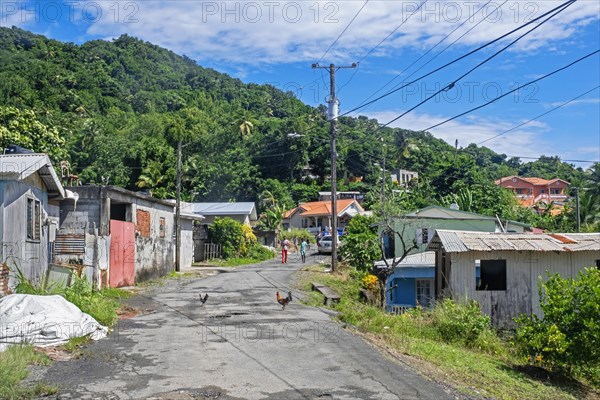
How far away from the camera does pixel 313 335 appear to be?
12992mm

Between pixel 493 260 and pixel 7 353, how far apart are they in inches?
605

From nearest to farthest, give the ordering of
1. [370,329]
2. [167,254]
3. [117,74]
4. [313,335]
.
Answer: [313,335], [370,329], [167,254], [117,74]

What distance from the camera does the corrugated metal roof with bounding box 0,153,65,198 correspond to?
562 inches

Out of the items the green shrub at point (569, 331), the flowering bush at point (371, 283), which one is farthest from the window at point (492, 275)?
the green shrub at point (569, 331)

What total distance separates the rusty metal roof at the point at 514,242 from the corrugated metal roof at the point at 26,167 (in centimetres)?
1223

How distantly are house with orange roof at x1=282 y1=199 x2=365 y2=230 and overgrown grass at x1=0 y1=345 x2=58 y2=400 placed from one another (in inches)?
2157

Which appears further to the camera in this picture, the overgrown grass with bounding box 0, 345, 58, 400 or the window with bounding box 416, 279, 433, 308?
the window with bounding box 416, 279, 433, 308

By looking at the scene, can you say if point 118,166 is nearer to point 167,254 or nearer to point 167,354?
point 167,254

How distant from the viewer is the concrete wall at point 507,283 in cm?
1984

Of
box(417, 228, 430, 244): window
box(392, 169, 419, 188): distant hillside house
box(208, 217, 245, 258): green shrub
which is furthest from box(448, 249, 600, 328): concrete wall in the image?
box(392, 169, 419, 188): distant hillside house

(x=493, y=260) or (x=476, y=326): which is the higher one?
(x=493, y=260)

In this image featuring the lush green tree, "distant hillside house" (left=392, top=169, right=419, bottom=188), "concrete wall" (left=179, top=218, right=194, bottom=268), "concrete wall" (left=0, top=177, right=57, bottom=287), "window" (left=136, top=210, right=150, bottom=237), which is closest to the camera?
"concrete wall" (left=0, top=177, right=57, bottom=287)

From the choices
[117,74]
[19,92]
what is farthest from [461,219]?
[117,74]

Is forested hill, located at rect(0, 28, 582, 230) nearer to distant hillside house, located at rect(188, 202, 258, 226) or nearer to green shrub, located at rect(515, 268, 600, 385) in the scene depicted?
distant hillside house, located at rect(188, 202, 258, 226)
